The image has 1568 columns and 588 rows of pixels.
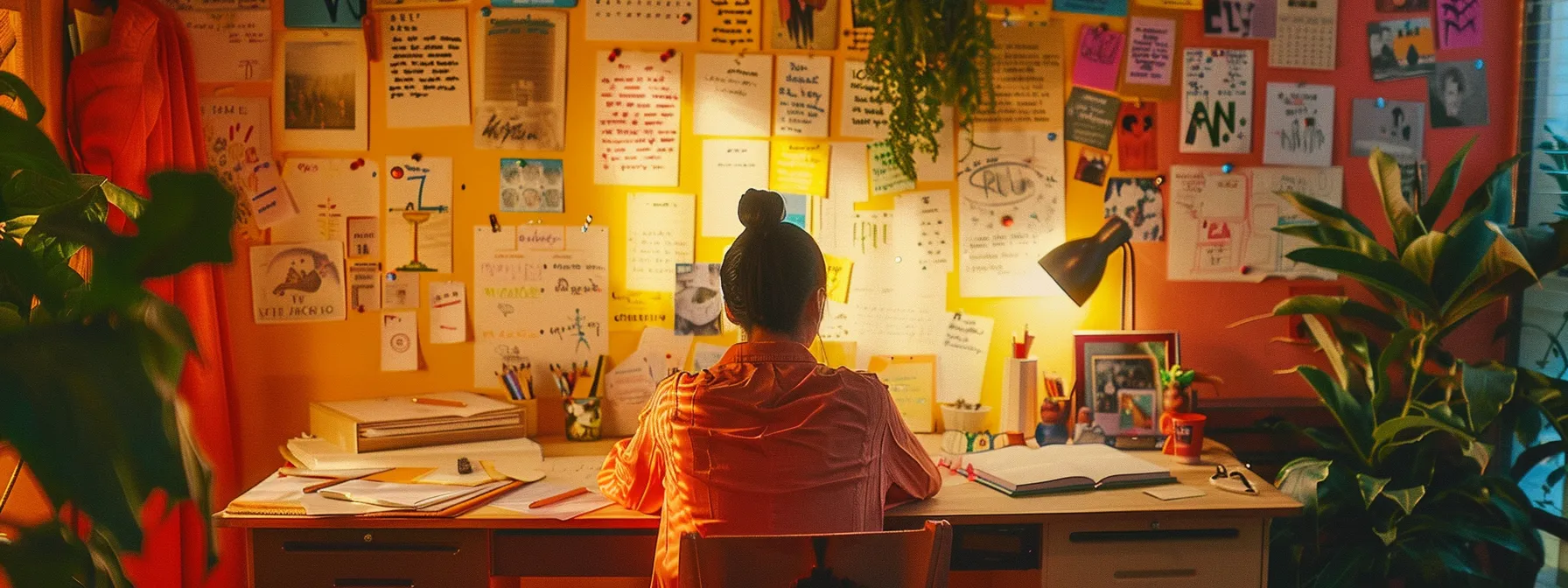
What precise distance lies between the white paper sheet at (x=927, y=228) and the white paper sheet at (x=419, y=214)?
3.74 ft

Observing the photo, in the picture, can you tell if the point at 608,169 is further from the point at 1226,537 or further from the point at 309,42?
the point at 1226,537

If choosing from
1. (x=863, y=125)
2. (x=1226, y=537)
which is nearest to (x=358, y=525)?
(x=863, y=125)

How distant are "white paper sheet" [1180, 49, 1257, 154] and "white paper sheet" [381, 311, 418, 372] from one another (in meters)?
2.02

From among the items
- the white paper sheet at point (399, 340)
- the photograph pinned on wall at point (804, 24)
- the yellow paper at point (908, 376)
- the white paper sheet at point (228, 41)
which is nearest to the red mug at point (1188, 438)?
the yellow paper at point (908, 376)

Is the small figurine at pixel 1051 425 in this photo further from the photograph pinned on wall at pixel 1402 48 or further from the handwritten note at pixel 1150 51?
the photograph pinned on wall at pixel 1402 48

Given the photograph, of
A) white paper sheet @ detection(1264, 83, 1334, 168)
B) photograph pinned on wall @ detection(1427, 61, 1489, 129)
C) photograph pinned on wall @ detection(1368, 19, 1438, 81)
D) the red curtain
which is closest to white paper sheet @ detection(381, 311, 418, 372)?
the red curtain

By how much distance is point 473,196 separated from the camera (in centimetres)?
306

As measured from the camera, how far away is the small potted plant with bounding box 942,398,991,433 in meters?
3.04

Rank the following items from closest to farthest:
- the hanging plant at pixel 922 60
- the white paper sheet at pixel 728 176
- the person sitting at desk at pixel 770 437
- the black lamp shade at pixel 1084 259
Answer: the person sitting at desk at pixel 770 437 < the hanging plant at pixel 922 60 < the black lamp shade at pixel 1084 259 < the white paper sheet at pixel 728 176

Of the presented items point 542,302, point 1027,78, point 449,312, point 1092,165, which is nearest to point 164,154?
point 449,312

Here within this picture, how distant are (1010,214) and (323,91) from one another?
1.75 m

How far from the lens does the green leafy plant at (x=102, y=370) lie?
0.83 m

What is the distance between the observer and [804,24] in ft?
10.0

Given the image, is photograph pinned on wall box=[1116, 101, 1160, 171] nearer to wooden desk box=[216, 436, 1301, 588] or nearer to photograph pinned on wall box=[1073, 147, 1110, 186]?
photograph pinned on wall box=[1073, 147, 1110, 186]
